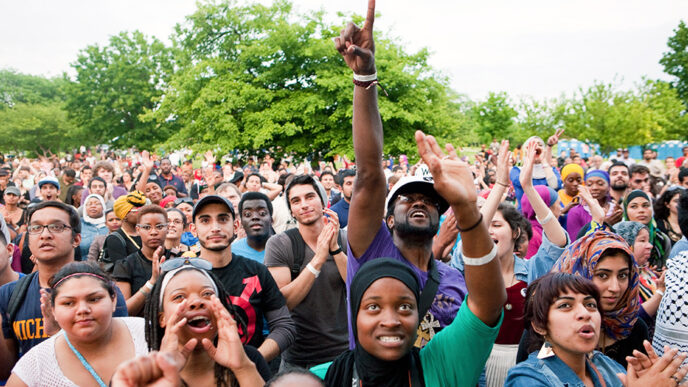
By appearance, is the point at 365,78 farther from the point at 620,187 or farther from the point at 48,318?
the point at 620,187

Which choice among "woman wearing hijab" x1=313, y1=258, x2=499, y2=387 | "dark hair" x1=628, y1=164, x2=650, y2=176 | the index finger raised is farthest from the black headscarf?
"dark hair" x1=628, y1=164, x2=650, y2=176

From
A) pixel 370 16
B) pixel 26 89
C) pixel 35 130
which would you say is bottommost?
pixel 370 16

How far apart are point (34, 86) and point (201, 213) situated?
3187 inches

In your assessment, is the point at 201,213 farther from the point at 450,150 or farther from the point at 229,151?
the point at 229,151

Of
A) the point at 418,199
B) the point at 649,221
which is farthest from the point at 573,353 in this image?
the point at 649,221

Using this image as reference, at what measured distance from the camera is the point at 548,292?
2.54 metres

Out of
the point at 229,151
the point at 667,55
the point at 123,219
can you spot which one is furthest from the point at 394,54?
the point at 667,55

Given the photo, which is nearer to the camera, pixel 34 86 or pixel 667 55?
pixel 667 55

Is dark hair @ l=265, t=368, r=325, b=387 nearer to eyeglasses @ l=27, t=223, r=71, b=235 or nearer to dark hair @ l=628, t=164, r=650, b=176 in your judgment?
eyeglasses @ l=27, t=223, r=71, b=235

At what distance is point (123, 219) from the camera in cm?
537

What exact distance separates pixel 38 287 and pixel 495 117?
38.5 meters

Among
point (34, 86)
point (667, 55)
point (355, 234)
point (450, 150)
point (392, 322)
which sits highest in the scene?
point (34, 86)

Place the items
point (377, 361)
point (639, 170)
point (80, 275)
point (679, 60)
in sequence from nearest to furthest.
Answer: point (377, 361), point (80, 275), point (639, 170), point (679, 60)

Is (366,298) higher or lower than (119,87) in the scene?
lower
